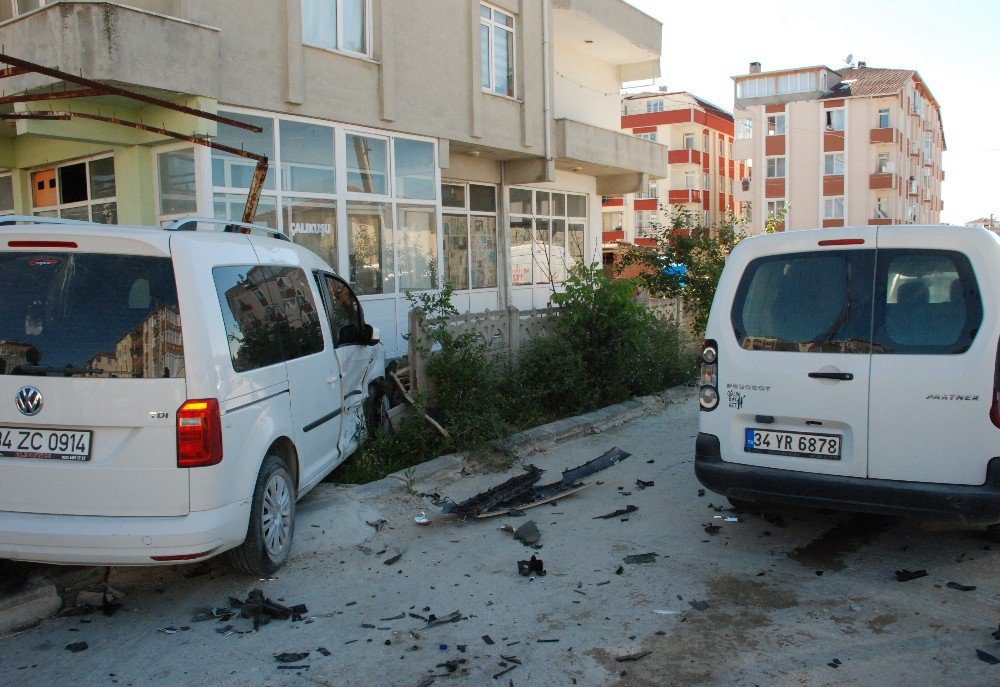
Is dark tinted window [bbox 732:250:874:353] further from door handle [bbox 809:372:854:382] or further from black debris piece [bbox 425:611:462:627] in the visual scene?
black debris piece [bbox 425:611:462:627]

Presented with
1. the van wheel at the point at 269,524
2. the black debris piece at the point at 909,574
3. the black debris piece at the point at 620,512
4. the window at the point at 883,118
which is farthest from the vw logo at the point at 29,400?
the window at the point at 883,118

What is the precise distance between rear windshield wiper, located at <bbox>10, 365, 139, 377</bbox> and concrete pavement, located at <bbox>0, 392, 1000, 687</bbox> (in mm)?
1398

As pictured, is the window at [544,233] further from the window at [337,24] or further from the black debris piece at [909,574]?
the black debris piece at [909,574]

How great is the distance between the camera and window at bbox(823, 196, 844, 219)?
59250 mm

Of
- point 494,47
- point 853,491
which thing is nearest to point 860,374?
point 853,491

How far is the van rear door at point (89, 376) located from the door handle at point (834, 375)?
363 centimetres

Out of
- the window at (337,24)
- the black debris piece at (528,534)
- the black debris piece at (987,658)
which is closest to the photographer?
the black debris piece at (987,658)

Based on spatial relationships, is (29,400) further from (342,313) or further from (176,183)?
(176,183)

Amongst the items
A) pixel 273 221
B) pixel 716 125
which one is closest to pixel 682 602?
pixel 273 221

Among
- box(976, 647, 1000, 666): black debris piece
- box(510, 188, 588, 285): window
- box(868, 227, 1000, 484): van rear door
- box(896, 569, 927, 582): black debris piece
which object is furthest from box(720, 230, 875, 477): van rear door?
box(510, 188, 588, 285): window

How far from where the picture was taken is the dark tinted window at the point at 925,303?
477 cm

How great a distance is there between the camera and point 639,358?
11.4m

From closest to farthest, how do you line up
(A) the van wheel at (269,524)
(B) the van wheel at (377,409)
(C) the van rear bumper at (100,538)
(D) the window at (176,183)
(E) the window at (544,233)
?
(C) the van rear bumper at (100,538), (A) the van wheel at (269,524), (B) the van wheel at (377,409), (D) the window at (176,183), (E) the window at (544,233)

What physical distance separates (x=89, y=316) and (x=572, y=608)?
304 cm
